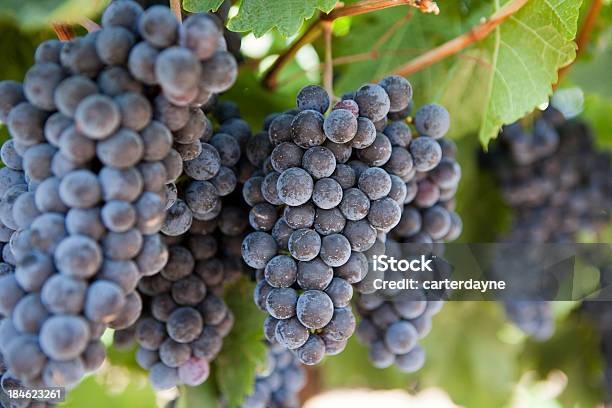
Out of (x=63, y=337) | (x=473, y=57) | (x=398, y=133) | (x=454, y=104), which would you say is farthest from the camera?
(x=454, y=104)

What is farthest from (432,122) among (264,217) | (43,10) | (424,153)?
(43,10)

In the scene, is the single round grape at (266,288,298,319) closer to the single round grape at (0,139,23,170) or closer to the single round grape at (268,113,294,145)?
the single round grape at (268,113,294,145)

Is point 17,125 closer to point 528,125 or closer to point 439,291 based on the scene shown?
point 439,291

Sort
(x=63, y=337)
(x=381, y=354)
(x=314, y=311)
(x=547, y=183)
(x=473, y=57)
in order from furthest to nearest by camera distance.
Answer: (x=547, y=183)
(x=473, y=57)
(x=381, y=354)
(x=314, y=311)
(x=63, y=337)

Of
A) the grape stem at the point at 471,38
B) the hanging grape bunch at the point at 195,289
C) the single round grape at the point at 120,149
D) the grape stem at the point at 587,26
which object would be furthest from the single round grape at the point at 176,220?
the grape stem at the point at 587,26

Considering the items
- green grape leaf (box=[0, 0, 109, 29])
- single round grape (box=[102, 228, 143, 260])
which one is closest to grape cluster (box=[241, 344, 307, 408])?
single round grape (box=[102, 228, 143, 260])

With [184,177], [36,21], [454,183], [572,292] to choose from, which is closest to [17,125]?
[36,21]

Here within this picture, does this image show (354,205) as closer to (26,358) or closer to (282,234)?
(282,234)

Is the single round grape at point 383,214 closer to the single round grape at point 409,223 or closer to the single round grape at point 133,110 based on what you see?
the single round grape at point 409,223
